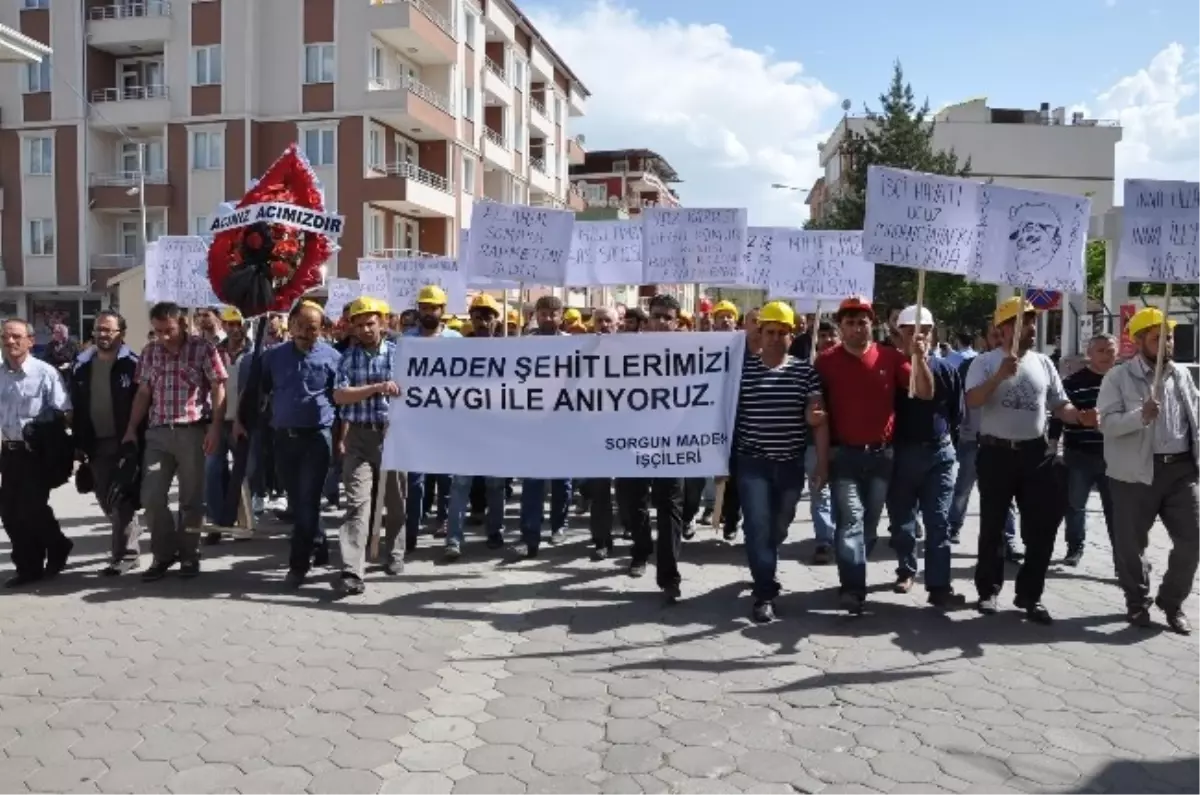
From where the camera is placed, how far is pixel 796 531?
9820mm

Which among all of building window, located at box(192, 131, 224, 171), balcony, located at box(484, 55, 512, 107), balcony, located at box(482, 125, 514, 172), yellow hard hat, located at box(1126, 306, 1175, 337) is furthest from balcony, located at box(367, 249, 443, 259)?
yellow hard hat, located at box(1126, 306, 1175, 337)

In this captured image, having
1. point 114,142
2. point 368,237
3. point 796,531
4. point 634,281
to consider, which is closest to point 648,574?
point 796,531

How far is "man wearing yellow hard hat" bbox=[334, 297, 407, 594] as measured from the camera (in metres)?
7.26

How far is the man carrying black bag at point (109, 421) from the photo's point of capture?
7695 mm

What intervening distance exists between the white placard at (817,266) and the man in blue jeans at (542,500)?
378cm

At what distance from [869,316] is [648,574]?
8.48ft

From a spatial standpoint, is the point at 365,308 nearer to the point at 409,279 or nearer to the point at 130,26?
the point at 409,279

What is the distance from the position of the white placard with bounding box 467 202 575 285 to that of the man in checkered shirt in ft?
9.05

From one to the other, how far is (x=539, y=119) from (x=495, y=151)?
26.6 ft

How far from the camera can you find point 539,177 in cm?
5344

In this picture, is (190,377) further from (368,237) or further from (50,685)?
(368,237)

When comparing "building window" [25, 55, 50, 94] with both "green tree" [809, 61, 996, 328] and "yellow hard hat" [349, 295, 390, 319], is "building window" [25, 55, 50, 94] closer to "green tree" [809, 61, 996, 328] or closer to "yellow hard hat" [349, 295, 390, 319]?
"green tree" [809, 61, 996, 328]

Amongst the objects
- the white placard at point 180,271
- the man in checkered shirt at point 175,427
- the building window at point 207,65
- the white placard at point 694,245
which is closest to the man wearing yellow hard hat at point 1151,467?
the white placard at point 694,245

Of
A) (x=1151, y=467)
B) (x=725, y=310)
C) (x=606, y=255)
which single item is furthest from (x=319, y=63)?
(x=1151, y=467)
